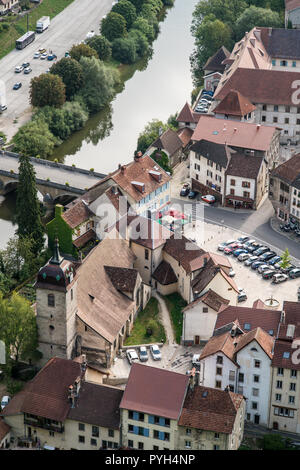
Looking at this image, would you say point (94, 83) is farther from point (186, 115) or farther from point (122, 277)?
point (122, 277)

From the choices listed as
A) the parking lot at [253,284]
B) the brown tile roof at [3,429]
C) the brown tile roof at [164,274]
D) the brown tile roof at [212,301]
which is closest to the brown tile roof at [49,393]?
the brown tile roof at [3,429]

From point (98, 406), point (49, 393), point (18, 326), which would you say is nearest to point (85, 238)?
point (18, 326)

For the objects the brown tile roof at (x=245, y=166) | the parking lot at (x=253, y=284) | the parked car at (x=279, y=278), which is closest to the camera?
the parking lot at (x=253, y=284)

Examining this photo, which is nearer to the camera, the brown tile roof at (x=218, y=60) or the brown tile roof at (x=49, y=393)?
the brown tile roof at (x=49, y=393)

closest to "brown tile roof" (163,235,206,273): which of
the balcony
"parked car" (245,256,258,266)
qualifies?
"parked car" (245,256,258,266)

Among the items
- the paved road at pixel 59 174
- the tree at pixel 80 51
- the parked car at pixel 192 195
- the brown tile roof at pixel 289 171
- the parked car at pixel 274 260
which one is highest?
the brown tile roof at pixel 289 171

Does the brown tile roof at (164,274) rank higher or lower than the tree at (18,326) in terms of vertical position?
lower

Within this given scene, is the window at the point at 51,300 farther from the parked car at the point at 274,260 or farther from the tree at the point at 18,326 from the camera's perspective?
the parked car at the point at 274,260
